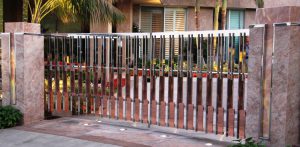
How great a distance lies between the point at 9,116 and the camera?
8156mm

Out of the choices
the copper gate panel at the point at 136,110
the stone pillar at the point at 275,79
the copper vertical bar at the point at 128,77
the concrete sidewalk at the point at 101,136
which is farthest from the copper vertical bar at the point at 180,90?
the stone pillar at the point at 275,79

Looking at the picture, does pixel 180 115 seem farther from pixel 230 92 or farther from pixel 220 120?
pixel 230 92

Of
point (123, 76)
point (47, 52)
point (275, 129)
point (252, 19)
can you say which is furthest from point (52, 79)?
point (252, 19)

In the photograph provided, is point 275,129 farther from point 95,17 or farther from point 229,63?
point 95,17

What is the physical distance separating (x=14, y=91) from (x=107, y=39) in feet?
7.49

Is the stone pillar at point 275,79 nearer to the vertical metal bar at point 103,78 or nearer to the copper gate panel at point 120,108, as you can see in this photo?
the copper gate panel at point 120,108

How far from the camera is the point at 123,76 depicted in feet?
27.3

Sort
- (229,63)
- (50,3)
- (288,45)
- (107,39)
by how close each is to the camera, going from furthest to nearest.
Answer: (50,3) → (107,39) → (229,63) → (288,45)

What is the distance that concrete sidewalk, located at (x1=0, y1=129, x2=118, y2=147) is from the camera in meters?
6.77

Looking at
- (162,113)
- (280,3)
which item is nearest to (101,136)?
(162,113)

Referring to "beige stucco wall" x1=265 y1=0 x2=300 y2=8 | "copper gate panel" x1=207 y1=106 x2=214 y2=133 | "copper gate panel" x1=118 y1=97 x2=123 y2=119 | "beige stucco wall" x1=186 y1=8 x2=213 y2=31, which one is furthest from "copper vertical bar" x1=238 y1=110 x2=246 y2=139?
"beige stucco wall" x1=186 y1=8 x2=213 y2=31

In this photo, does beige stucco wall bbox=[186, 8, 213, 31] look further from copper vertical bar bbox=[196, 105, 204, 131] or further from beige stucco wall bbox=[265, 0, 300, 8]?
beige stucco wall bbox=[265, 0, 300, 8]

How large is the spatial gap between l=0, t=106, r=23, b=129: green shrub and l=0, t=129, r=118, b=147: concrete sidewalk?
1.31 feet

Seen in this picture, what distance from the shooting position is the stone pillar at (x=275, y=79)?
547cm
